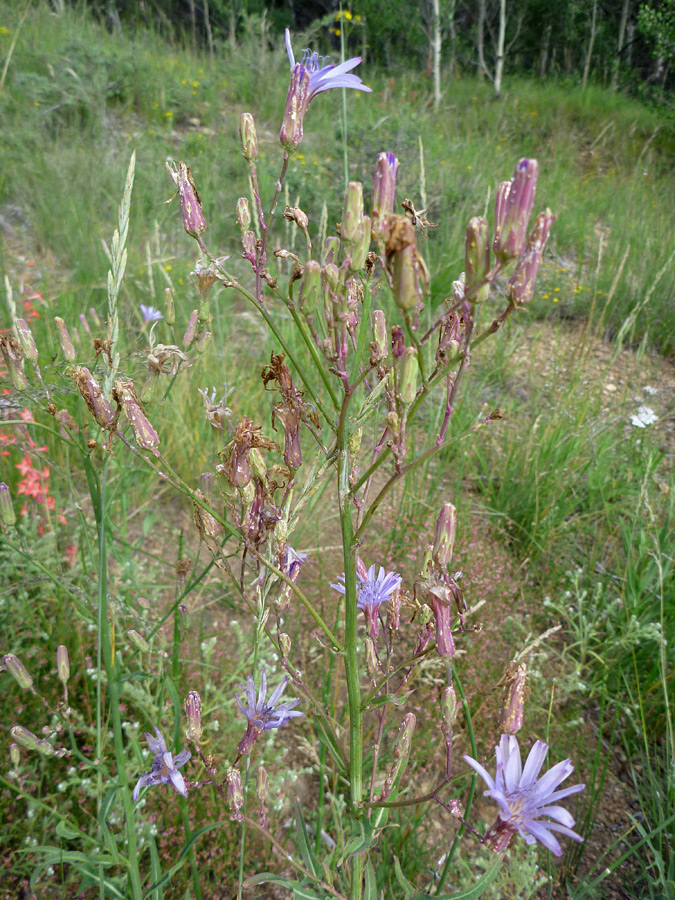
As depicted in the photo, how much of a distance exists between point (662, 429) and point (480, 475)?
1345mm

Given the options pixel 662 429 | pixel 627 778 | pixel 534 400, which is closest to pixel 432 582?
pixel 627 778

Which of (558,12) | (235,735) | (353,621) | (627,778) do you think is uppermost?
(558,12)

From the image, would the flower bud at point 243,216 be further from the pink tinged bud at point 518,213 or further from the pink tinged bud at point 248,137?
the pink tinged bud at point 518,213

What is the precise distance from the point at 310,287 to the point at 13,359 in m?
0.65

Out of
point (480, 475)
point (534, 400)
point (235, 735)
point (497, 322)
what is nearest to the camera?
point (497, 322)

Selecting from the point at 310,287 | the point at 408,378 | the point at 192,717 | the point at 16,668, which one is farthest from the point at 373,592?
the point at 16,668

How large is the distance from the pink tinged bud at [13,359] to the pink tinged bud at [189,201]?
415mm

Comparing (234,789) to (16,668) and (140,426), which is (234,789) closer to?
(16,668)

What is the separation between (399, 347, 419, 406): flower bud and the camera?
830 mm

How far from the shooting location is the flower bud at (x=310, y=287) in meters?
0.85

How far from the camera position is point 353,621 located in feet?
3.13

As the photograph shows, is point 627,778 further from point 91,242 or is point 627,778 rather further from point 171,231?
point 171,231

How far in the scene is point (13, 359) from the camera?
1149 millimetres

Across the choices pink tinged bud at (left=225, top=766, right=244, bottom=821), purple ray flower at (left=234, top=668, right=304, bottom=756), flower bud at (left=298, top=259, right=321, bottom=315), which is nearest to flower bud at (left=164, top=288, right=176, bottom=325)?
flower bud at (left=298, top=259, right=321, bottom=315)
